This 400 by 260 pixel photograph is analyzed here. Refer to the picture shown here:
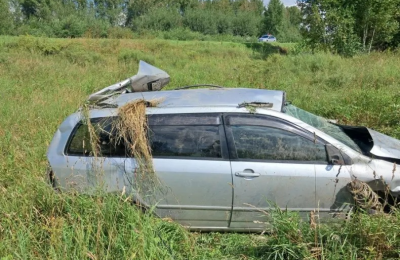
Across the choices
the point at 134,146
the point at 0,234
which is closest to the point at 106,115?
the point at 134,146

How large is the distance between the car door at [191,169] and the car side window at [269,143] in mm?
171

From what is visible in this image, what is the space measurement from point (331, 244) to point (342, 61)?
10711 millimetres

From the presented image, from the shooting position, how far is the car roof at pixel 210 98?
3066 millimetres

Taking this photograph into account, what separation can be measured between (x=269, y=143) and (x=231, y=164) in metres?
0.43

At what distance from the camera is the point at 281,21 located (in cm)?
4919

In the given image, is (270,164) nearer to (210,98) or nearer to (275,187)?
(275,187)

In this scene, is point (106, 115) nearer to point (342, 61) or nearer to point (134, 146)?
point (134, 146)

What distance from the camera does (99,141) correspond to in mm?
2951

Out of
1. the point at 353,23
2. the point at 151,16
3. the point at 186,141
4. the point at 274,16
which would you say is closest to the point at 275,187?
the point at 186,141

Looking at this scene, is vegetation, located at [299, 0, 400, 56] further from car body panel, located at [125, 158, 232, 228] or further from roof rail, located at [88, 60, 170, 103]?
car body panel, located at [125, 158, 232, 228]

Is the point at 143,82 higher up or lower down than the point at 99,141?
higher up

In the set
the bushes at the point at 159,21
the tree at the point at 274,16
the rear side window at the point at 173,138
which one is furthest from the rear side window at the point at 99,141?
the tree at the point at 274,16

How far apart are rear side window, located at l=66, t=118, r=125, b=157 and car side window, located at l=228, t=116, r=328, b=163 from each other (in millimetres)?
1193

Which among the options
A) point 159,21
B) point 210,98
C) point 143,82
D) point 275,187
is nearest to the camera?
point 275,187
